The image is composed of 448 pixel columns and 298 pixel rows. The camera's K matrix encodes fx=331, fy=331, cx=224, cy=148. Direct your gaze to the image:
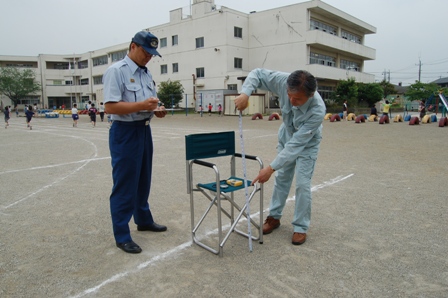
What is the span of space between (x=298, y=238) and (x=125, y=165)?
1.93 metres

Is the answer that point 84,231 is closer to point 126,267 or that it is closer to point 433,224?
point 126,267

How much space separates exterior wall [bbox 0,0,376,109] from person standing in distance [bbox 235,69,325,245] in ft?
98.9

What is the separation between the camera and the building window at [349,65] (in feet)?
134

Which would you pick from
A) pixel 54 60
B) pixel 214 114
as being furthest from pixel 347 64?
pixel 54 60

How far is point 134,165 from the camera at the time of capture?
10.8 feet

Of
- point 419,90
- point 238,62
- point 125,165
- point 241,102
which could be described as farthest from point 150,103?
point 419,90

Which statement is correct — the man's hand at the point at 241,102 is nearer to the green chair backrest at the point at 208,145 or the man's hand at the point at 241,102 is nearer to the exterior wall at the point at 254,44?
the green chair backrest at the point at 208,145

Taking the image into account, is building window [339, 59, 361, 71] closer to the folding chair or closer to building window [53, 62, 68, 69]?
the folding chair

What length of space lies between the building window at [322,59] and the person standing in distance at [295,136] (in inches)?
1305

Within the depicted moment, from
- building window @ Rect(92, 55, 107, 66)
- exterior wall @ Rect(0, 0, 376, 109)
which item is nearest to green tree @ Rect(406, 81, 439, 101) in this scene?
exterior wall @ Rect(0, 0, 376, 109)

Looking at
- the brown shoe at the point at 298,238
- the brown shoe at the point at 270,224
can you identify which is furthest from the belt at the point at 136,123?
the brown shoe at the point at 298,238

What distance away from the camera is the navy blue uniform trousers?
3225 mm

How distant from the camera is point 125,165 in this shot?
324 cm

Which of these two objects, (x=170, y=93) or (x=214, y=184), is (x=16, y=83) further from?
(x=214, y=184)
